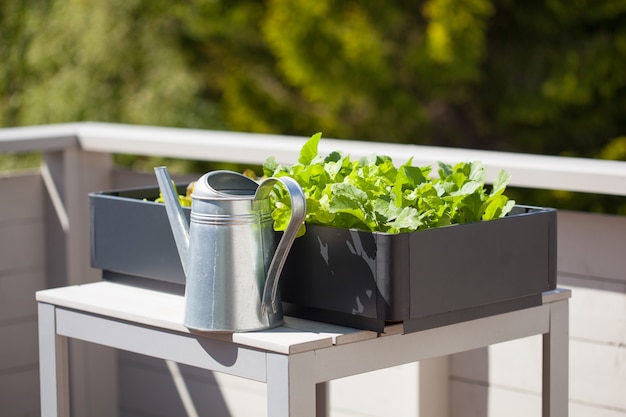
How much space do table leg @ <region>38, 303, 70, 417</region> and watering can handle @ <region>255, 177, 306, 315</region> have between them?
42 centimetres

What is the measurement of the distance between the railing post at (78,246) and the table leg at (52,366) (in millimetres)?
937

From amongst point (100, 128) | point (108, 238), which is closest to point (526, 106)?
point (100, 128)

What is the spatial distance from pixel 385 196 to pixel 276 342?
0.24 meters

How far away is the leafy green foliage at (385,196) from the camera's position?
1.39 meters

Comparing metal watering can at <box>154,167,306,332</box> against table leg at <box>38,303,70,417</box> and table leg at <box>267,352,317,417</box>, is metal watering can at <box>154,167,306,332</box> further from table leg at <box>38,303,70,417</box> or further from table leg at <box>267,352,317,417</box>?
table leg at <box>38,303,70,417</box>

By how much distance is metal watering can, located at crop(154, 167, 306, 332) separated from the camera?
137cm

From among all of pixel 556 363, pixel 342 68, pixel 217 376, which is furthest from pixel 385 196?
pixel 342 68

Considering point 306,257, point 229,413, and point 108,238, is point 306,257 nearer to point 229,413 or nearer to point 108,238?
point 108,238

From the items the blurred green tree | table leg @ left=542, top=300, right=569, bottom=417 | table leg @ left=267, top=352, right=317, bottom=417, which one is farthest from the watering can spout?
the blurred green tree

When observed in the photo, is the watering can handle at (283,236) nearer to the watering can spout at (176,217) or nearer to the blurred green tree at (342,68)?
the watering can spout at (176,217)

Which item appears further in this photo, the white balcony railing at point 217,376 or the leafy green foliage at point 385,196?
the white balcony railing at point 217,376

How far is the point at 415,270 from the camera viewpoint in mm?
1349

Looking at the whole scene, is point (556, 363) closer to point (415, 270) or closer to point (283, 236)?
point (415, 270)

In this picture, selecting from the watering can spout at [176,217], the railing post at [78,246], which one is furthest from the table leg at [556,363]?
the railing post at [78,246]
